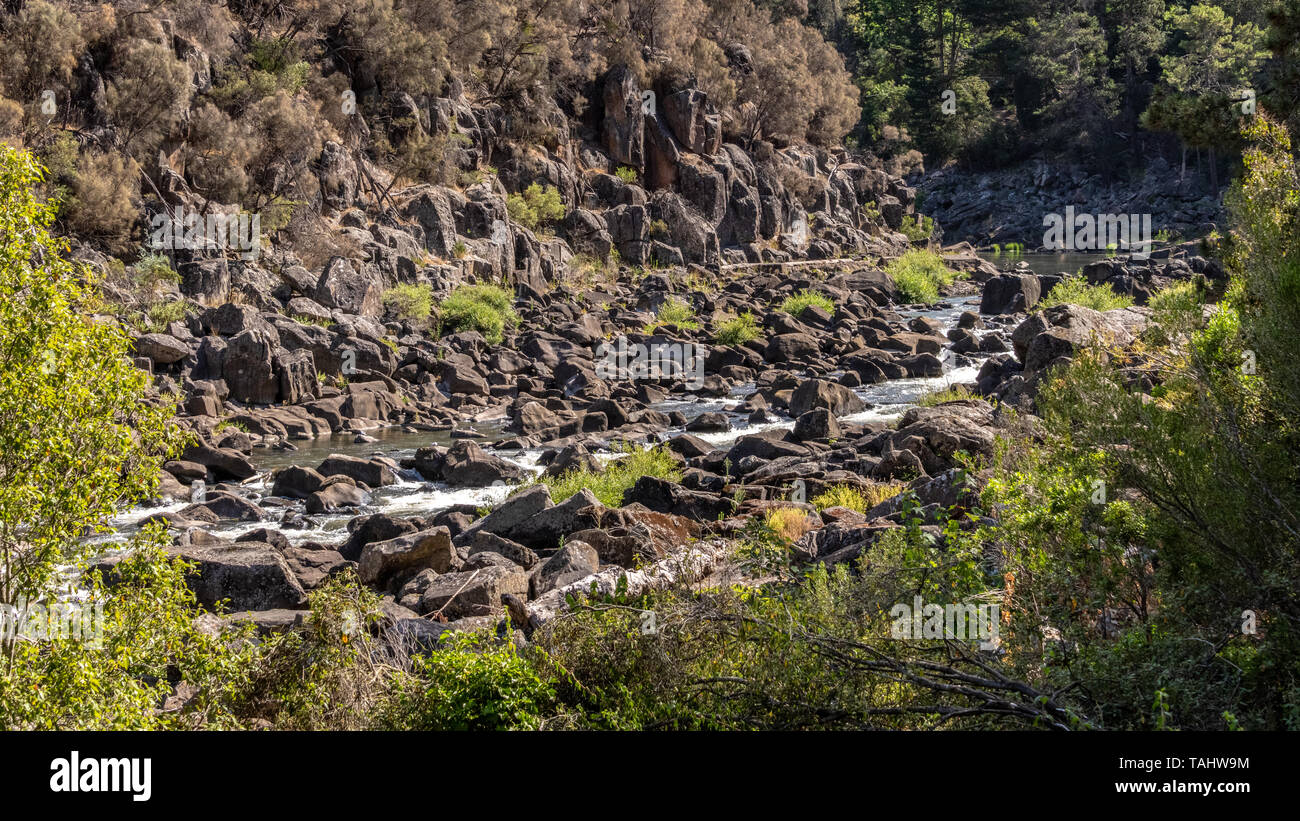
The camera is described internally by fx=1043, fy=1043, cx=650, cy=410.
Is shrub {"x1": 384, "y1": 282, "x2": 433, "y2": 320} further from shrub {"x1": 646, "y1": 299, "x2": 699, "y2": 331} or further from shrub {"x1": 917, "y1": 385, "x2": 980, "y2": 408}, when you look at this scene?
shrub {"x1": 917, "y1": 385, "x2": 980, "y2": 408}

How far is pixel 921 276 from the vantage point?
42281 millimetres

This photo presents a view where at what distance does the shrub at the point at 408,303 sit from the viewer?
28.0 metres

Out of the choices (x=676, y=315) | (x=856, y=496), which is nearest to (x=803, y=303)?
(x=676, y=315)

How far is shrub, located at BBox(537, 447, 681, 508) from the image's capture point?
15625 millimetres

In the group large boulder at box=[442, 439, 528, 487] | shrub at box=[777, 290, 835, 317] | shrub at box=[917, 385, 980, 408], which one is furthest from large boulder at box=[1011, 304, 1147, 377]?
shrub at box=[777, 290, 835, 317]

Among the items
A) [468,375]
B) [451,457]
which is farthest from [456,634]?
[468,375]

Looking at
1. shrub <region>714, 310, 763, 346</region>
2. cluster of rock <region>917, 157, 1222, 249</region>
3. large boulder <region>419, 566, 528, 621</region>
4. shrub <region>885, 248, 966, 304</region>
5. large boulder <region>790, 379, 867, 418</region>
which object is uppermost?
cluster of rock <region>917, 157, 1222, 249</region>

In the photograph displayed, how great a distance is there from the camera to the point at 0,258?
19.0 feet

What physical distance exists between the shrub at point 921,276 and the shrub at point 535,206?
13722mm

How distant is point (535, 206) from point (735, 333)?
39.2ft

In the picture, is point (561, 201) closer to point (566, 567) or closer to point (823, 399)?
point (823, 399)

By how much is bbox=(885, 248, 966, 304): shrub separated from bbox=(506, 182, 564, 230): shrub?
13.7m

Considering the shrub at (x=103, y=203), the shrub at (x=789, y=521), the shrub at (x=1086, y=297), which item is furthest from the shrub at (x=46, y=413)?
the shrub at (x=1086, y=297)
